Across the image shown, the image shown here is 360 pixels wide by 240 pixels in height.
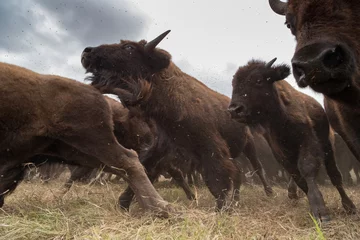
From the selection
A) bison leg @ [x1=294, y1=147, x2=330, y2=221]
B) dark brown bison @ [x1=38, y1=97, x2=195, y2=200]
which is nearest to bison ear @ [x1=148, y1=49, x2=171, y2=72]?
dark brown bison @ [x1=38, y1=97, x2=195, y2=200]

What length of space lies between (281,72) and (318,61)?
2.90 meters

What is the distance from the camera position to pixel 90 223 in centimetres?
339

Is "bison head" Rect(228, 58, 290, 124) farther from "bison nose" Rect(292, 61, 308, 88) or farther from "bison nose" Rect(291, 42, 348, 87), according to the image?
"bison nose" Rect(291, 42, 348, 87)

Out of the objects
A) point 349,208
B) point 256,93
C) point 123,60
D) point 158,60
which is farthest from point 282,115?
point 123,60

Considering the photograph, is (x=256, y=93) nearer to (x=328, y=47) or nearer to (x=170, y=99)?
(x=170, y=99)

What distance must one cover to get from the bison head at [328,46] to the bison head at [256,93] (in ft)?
7.61

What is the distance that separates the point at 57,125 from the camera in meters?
4.05

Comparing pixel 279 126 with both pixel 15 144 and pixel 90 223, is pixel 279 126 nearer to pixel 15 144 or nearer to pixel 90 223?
pixel 90 223

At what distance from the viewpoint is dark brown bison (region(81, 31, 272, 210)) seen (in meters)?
4.84

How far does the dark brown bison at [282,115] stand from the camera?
4.98 m

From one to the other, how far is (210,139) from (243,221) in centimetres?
156

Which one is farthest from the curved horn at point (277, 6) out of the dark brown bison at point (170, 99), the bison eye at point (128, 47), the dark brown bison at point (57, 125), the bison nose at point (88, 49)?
the bison nose at point (88, 49)

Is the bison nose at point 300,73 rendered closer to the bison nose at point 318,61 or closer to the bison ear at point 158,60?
the bison nose at point 318,61

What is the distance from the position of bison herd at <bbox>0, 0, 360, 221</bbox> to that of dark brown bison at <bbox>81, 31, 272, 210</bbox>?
0.01 metres
